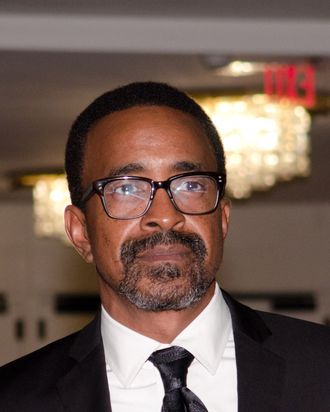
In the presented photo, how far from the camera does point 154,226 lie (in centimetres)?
155

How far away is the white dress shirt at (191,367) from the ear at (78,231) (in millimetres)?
123

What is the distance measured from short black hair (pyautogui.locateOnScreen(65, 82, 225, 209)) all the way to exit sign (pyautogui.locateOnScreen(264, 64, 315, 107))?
2.59m

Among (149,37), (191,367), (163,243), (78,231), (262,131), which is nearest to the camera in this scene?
(163,243)

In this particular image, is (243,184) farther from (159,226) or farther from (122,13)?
(159,226)

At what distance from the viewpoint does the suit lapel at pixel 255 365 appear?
1591 mm

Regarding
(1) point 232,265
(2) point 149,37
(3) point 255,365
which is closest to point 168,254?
(3) point 255,365

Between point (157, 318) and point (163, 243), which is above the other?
point (163, 243)

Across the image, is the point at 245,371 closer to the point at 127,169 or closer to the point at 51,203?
the point at 127,169

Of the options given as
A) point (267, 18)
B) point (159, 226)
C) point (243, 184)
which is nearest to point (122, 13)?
point (267, 18)

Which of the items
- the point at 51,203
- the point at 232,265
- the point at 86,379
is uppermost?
the point at 86,379

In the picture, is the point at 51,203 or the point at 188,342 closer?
the point at 188,342

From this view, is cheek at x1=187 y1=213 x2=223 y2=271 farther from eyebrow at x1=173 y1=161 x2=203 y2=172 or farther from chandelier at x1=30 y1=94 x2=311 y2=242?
chandelier at x1=30 y1=94 x2=311 y2=242

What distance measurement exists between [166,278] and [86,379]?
0.77ft

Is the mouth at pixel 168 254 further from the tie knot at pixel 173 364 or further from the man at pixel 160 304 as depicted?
the tie knot at pixel 173 364
